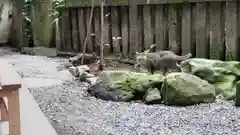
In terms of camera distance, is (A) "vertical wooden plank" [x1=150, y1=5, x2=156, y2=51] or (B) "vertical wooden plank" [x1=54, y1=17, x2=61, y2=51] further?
(B) "vertical wooden plank" [x1=54, y1=17, x2=61, y2=51]

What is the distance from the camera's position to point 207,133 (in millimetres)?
3121

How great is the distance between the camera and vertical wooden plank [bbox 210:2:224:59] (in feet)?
17.1

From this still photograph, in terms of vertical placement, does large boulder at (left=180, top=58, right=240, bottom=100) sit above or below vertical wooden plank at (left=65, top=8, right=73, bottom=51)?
below

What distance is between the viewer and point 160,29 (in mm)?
5977

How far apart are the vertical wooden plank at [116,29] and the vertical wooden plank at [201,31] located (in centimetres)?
155

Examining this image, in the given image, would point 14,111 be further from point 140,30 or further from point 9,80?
point 140,30

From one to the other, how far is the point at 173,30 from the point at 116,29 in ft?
3.93

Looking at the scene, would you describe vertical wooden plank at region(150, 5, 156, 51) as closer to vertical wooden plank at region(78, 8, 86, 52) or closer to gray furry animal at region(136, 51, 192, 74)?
gray furry animal at region(136, 51, 192, 74)

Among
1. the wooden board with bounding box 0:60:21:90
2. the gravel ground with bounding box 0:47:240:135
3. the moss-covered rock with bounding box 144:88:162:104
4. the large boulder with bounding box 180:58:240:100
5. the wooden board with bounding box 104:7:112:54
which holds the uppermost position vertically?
the wooden board with bounding box 104:7:112:54

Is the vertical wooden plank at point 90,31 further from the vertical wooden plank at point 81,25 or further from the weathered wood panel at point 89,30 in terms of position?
the vertical wooden plank at point 81,25

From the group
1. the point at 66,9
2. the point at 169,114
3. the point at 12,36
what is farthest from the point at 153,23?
the point at 12,36

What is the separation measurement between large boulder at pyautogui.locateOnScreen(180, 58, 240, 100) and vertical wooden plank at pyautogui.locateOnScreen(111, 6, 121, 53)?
7.30ft

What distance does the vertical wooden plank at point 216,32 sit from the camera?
5211 mm

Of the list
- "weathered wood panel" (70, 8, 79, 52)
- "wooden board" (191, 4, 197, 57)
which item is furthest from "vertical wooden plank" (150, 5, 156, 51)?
"weathered wood panel" (70, 8, 79, 52)
